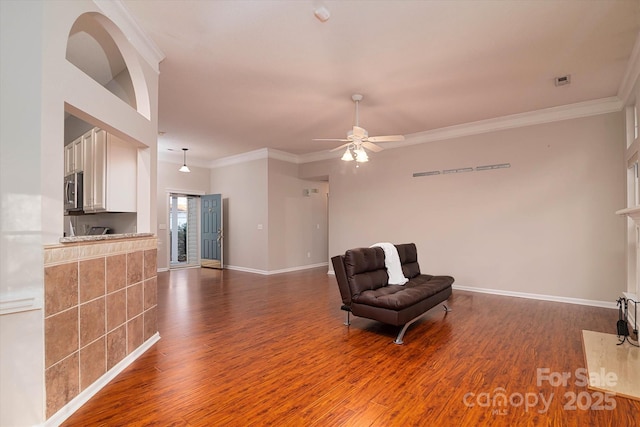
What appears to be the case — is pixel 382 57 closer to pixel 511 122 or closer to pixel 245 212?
pixel 511 122

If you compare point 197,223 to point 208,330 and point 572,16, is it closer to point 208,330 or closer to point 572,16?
point 208,330

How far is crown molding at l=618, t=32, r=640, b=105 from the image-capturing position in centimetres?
315

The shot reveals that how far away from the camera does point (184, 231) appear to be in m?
9.54

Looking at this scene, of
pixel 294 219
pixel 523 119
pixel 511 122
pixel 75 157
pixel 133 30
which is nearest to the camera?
pixel 133 30

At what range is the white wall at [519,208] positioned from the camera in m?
4.45

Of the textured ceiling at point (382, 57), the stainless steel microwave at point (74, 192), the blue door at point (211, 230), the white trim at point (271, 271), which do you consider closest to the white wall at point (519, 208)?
the textured ceiling at point (382, 57)

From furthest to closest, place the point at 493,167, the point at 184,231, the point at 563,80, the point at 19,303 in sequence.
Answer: the point at 184,231
the point at 493,167
the point at 563,80
the point at 19,303

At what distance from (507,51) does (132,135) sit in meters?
3.80

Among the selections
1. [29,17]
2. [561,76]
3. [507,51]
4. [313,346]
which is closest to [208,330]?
[313,346]

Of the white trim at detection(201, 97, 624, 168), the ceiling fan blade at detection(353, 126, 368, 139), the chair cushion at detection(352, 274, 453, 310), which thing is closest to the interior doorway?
the white trim at detection(201, 97, 624, 168)

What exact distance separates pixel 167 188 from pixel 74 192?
4.39 m

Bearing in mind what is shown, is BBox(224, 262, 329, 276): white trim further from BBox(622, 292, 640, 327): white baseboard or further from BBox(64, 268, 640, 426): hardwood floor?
BBox(622, 292, 640, 327): white baseboard

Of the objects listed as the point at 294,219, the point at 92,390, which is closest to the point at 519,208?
the point at 294,219

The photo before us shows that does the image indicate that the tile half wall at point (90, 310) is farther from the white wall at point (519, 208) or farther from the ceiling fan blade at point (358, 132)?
the white wall at point (519, 208)
